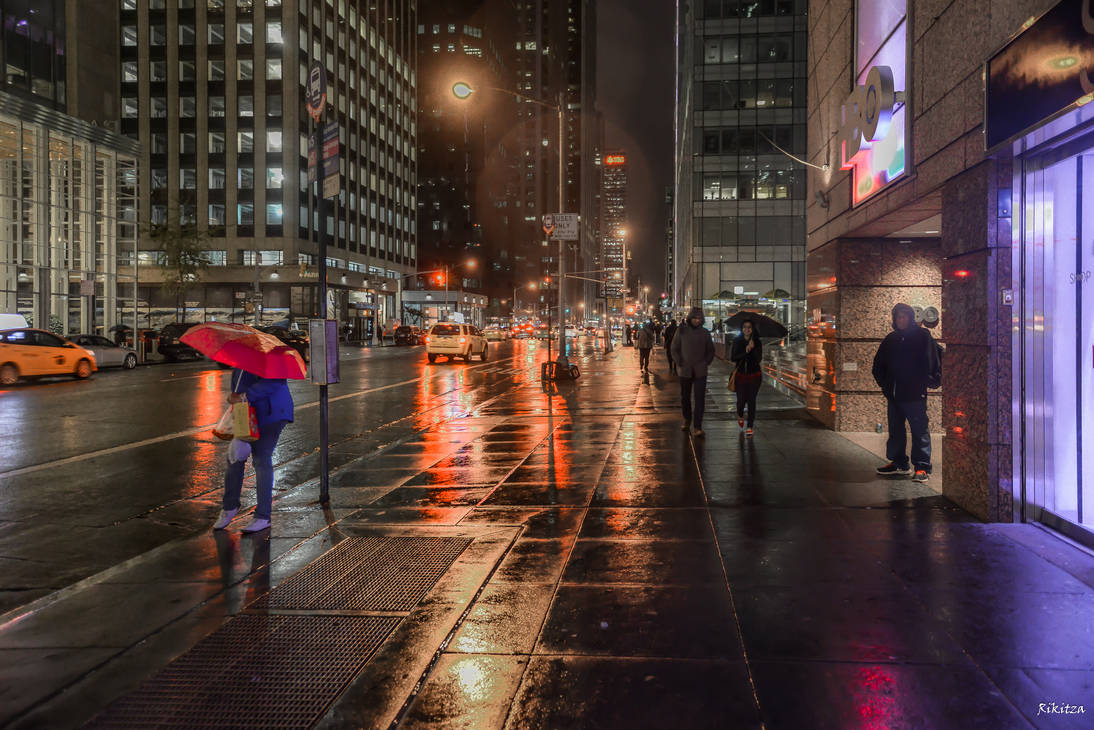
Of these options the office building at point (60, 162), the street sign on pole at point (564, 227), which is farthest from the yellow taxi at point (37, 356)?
the street sign on pole at point (564, 227)

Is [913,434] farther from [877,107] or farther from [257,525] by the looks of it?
[257,525]

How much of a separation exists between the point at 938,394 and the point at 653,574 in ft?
25.6

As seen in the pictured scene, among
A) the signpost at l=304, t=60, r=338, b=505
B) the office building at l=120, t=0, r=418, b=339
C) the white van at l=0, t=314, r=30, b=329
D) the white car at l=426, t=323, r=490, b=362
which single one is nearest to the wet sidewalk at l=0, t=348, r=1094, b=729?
the signpost at l=304, t=60, r=338, b=505

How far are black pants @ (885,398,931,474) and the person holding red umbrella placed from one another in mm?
6360

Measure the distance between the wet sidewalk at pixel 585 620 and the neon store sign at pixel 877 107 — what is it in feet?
12.7

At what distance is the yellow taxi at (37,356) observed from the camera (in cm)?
2098

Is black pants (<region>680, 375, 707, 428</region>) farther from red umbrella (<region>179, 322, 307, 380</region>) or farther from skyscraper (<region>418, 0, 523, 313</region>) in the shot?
skyscraper (<region>418, 0, 523, 313</region>)

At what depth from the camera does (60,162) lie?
125 feet

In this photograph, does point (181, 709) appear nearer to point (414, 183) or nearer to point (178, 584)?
point (178, 584)

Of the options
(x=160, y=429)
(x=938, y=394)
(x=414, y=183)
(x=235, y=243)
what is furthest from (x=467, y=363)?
(x=414, y=183)

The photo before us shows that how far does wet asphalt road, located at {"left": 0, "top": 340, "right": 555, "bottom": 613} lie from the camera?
639 centimetres

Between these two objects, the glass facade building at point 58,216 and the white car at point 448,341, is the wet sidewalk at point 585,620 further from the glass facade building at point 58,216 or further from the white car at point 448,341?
the glass facade building at point 58,216

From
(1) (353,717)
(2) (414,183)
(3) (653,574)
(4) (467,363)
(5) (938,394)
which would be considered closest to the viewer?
(1) (353,717)

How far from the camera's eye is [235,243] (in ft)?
211
